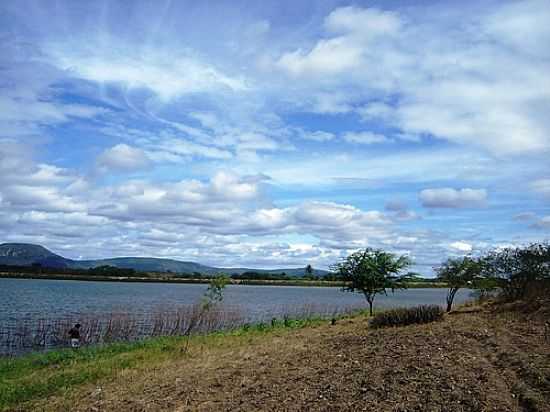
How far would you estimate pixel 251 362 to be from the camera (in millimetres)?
13570

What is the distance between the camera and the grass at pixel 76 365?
12875 millimetres

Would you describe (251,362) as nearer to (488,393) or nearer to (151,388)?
(151,388)

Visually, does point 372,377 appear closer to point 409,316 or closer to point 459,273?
point 409,316

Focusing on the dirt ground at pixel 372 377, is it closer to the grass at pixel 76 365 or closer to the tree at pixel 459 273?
the grass at pixel 76 365

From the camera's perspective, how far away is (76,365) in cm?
1675

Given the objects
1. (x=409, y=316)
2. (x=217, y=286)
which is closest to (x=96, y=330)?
(x=217, y=286)

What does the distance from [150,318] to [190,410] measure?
2527 centimetres

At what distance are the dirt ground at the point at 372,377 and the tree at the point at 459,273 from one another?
327 inches

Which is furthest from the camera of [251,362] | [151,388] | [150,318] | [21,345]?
[150,318]

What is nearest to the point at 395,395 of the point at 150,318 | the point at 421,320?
the point at 421,320

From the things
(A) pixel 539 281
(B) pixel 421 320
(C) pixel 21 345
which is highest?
(A) pixel 539 281

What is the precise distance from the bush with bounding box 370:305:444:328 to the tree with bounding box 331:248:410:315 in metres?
8.13

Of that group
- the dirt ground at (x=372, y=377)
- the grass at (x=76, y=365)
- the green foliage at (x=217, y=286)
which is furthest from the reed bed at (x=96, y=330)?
the dirt ground at (x=372, y=377)

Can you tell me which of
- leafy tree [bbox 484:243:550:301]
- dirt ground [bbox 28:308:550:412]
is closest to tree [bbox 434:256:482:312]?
leafy tree [bbox 484:243:550:301]
